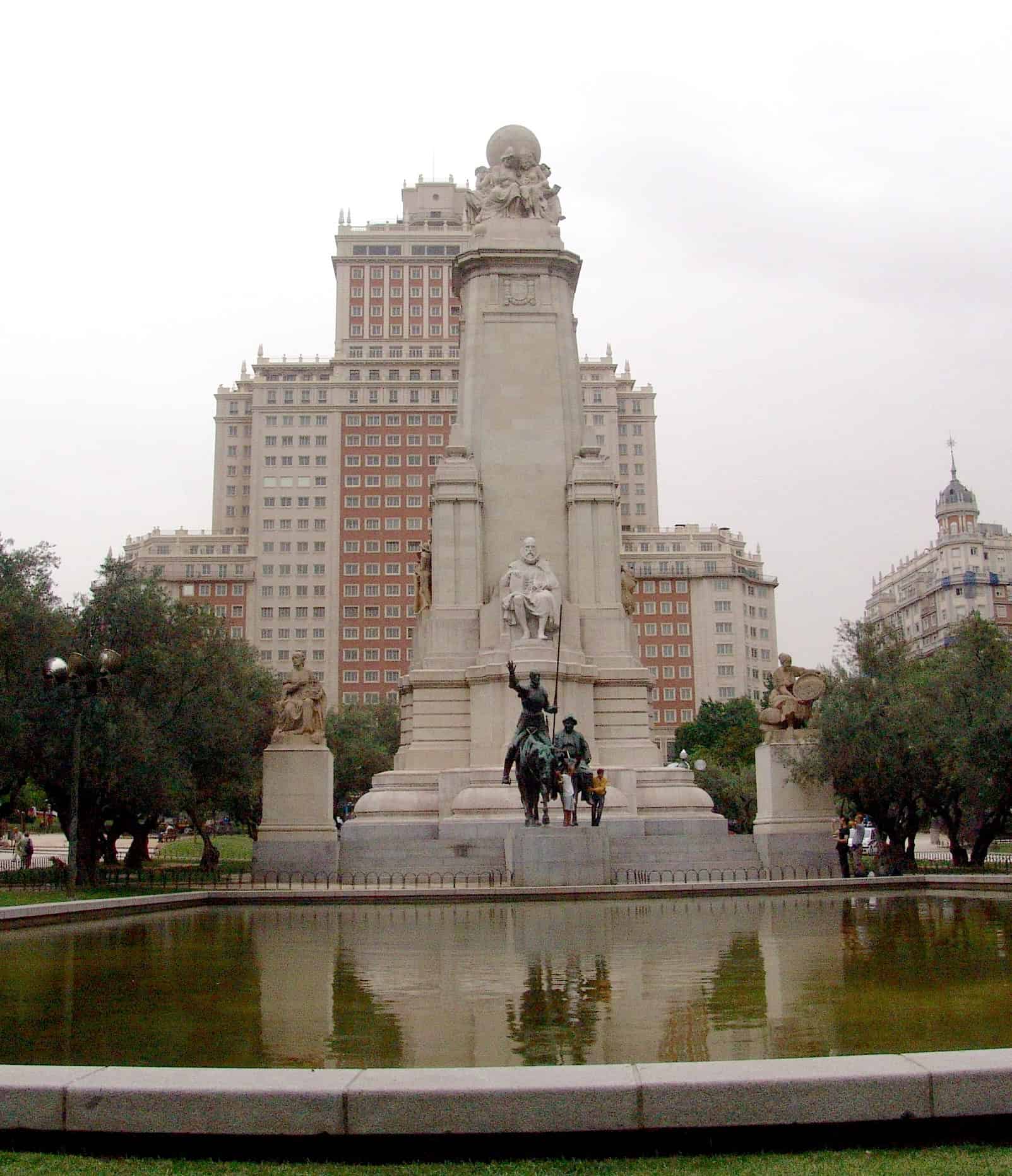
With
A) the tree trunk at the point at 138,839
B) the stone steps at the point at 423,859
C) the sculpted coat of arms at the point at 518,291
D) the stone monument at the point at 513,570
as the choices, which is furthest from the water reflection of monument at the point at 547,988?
the sculpted coat of arms at the point at 518,291

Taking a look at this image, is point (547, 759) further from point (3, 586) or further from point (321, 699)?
point (3, 586)

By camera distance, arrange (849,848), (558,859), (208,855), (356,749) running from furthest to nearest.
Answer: (356,749) < (208,855) < (849,848) < (558,859)

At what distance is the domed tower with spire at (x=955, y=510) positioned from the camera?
492ft

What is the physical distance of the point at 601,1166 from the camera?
572cm

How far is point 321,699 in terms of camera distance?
108 feet

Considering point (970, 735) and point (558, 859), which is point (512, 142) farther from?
point (558, 859)

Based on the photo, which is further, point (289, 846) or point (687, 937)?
point (289, 846)

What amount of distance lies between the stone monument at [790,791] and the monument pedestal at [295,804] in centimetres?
1071

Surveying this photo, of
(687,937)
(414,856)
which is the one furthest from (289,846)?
(687,937)

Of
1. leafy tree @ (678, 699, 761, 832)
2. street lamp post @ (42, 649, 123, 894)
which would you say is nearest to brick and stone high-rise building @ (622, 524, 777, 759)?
leafy tree @ (678, 699, 761, 832)

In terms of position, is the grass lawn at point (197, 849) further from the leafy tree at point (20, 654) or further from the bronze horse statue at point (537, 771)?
the bronze horse statue at point (537, 771)

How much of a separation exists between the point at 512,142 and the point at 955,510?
124 m

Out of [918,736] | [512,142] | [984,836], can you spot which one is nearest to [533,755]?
[918,736]

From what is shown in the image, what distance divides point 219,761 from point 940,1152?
31.5 metres
